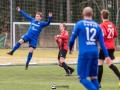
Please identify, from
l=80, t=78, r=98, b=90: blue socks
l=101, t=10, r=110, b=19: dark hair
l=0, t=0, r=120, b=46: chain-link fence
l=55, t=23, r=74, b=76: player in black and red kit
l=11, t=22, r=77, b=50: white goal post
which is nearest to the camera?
l=80, t=78, r=98, b=90: blue socks

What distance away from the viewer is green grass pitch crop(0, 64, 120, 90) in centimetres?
1174

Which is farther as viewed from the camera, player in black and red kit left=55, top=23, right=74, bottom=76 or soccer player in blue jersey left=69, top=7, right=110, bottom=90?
player in black and red kit left=55, top=23, right=74, bottom=76

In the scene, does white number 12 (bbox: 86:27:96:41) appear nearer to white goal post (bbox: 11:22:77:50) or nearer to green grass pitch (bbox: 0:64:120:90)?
green grass pitch (bbox: 0:64:120:90)

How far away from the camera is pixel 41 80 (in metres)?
13.7

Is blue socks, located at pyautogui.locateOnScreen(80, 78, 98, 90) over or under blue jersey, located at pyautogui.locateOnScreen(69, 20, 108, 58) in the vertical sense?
under

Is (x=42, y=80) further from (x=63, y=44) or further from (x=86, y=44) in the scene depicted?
(x=86, y=44)

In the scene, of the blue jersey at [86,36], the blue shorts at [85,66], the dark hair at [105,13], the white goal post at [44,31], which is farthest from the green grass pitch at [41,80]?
the white goal post at [44,31]

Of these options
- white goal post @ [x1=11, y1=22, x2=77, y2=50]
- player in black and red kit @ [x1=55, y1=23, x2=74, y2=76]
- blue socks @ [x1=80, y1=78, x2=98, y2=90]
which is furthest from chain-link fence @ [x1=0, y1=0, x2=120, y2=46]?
blue socks @ [x1=80, y1=78, x2=98, y2=90]

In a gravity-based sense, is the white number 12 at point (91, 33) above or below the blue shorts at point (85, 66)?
above

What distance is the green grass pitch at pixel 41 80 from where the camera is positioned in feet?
38.5

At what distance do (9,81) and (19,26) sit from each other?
18005mm

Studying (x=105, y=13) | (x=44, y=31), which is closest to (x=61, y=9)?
(x=44, y=31)

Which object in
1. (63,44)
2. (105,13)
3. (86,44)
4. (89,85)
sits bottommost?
(89,85)

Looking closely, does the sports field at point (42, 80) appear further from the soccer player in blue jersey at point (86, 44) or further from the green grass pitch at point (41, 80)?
the soccer player in blue jersey at point (86, 44)
